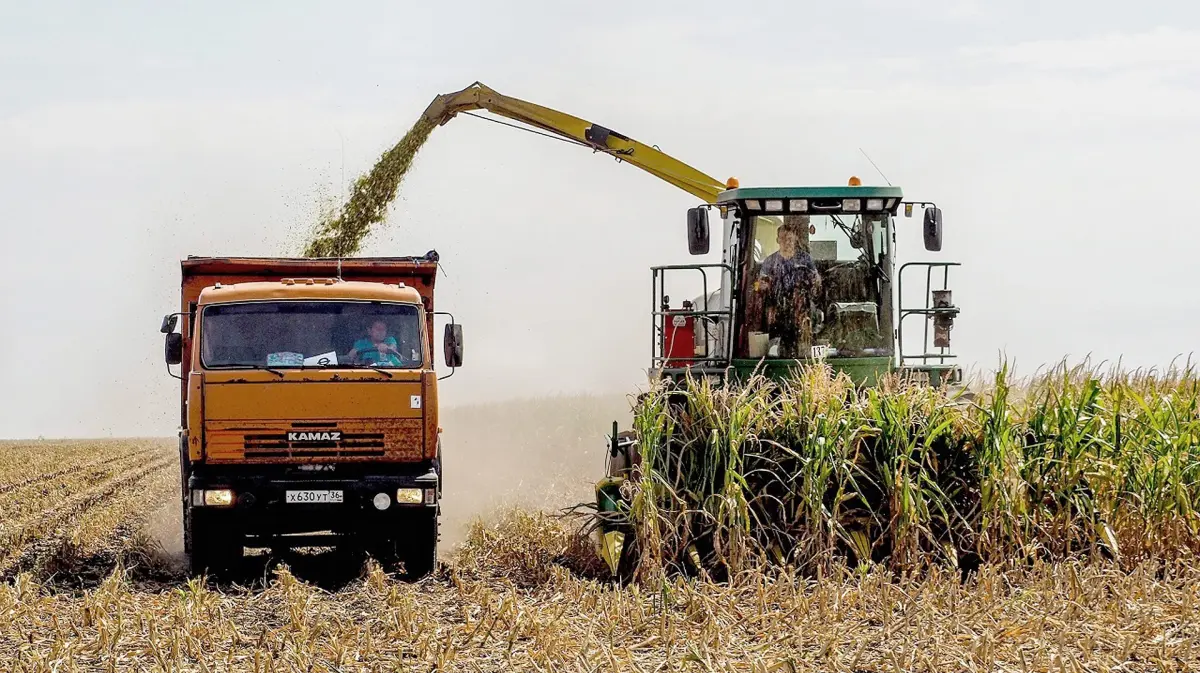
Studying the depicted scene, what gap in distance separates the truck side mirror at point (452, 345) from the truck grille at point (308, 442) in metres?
1.01

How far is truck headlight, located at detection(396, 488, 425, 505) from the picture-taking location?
1175 centimetres

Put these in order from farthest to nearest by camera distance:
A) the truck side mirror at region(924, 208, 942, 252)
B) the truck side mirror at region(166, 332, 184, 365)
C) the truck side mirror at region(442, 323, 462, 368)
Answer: the truck side mirror at region(924, 208, 942, 252)
the truck side mirror at region(442, 323, 462, 368)
the truck side mirror at region(166, 332, 184, 365)

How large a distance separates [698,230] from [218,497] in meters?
4.41

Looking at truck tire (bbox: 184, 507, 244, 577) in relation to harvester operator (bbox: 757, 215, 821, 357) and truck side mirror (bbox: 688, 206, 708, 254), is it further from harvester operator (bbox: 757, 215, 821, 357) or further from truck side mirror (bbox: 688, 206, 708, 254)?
harvester operator (bbox: 757, 215, 821, 357)

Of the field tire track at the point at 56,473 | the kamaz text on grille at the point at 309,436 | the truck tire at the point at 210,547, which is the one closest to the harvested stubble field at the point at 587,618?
the truck tire at the point at 210,547

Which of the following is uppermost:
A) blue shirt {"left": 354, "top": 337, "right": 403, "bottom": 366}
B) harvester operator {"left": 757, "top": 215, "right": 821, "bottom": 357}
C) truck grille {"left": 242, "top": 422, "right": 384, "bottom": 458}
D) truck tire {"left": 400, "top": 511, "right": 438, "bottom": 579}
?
harvester operator {"left": 757, "top": 215, "right": 821, "bottom": 357}

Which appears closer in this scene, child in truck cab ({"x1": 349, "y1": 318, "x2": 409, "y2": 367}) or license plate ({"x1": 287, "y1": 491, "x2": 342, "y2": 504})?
license plate ({"x1": 287, "y1": 491, "x2": 342, "y2": 504})

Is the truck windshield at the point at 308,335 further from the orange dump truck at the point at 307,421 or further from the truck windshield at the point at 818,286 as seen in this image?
the truck windshield at the point at 818,286

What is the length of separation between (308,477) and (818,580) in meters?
4.24

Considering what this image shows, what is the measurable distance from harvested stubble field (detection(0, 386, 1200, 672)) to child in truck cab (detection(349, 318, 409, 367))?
1.66m

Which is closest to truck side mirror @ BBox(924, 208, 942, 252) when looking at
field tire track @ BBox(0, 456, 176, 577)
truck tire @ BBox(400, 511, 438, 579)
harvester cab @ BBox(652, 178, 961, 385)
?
harvester cab @ BBox(652, 178, 961, 385)

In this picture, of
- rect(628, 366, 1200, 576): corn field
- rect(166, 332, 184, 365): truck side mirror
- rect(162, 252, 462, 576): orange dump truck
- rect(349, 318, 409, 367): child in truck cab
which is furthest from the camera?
rect(166, 332, 184, 365): truck side mirror

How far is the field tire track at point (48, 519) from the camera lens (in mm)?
13570

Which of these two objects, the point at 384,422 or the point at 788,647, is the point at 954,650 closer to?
the point at 788,647
